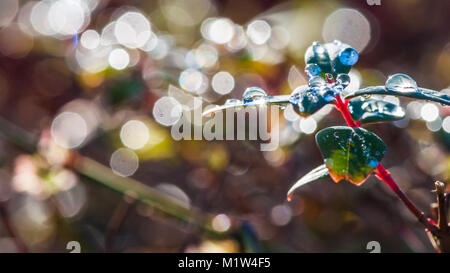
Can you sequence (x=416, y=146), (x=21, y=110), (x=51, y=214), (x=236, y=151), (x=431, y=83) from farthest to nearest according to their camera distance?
(x=21, y=110) → (x=51, y=214) → (x=431, y=83) → (x=236, y=151) → (x=416, y=146)

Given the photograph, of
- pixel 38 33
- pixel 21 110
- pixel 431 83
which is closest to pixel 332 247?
pixel 431 83

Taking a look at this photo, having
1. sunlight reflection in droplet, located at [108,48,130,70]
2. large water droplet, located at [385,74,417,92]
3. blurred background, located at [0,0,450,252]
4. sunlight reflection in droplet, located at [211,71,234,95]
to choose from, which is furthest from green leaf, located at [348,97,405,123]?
sunlight reflection in droplet, located at [108,48,130,70]

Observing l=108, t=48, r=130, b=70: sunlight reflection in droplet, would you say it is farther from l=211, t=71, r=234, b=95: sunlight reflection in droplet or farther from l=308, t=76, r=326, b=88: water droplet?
l=308, t=76, r=326, b=88: water droplet

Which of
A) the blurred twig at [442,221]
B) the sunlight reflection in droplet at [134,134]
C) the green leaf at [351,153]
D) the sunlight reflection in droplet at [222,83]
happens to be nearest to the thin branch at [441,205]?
the blurred twig at [442,221]

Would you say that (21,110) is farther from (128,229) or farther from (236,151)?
(236,151)
